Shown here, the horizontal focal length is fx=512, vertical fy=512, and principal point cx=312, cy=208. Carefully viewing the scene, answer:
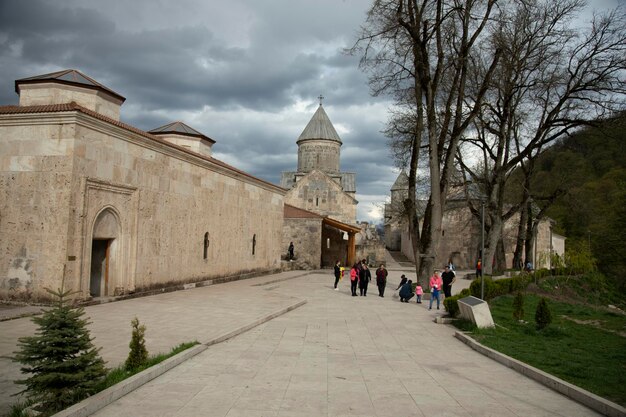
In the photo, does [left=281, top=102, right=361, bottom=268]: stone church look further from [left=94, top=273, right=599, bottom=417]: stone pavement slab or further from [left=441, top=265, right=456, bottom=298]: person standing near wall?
[left=94, top=273, right=599, bottom=417]: stone pavement slab

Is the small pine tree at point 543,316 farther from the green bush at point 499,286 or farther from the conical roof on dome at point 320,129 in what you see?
the conical roof on dome at point 320,129

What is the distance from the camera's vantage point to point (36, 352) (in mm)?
5145

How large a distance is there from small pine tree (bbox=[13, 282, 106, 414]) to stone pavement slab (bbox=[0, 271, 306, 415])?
57cm

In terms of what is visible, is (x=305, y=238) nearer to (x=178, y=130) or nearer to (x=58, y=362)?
(x=178, y=130)

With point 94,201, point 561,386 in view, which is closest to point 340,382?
point 561,386

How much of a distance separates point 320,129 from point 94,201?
4655cm

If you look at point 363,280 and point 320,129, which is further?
point 320,129

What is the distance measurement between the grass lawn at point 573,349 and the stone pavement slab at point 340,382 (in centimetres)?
61

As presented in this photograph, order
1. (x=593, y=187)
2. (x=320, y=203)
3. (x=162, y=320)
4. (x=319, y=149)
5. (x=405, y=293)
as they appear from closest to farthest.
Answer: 1. (x=162, y=320)
2. (x=405, y=293)
3. (x=593, y=187)
4. (x=320, y=203)
5. (x=319, y=149)

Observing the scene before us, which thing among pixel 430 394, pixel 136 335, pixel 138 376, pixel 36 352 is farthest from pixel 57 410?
pixel 430 394

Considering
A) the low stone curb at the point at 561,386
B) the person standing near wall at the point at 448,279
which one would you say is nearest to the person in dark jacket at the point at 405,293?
the person standing near wall at the point at 448,279

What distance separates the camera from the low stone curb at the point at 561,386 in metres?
5.95

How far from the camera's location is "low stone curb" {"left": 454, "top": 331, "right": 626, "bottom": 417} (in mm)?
5947

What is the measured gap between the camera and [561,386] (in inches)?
276
